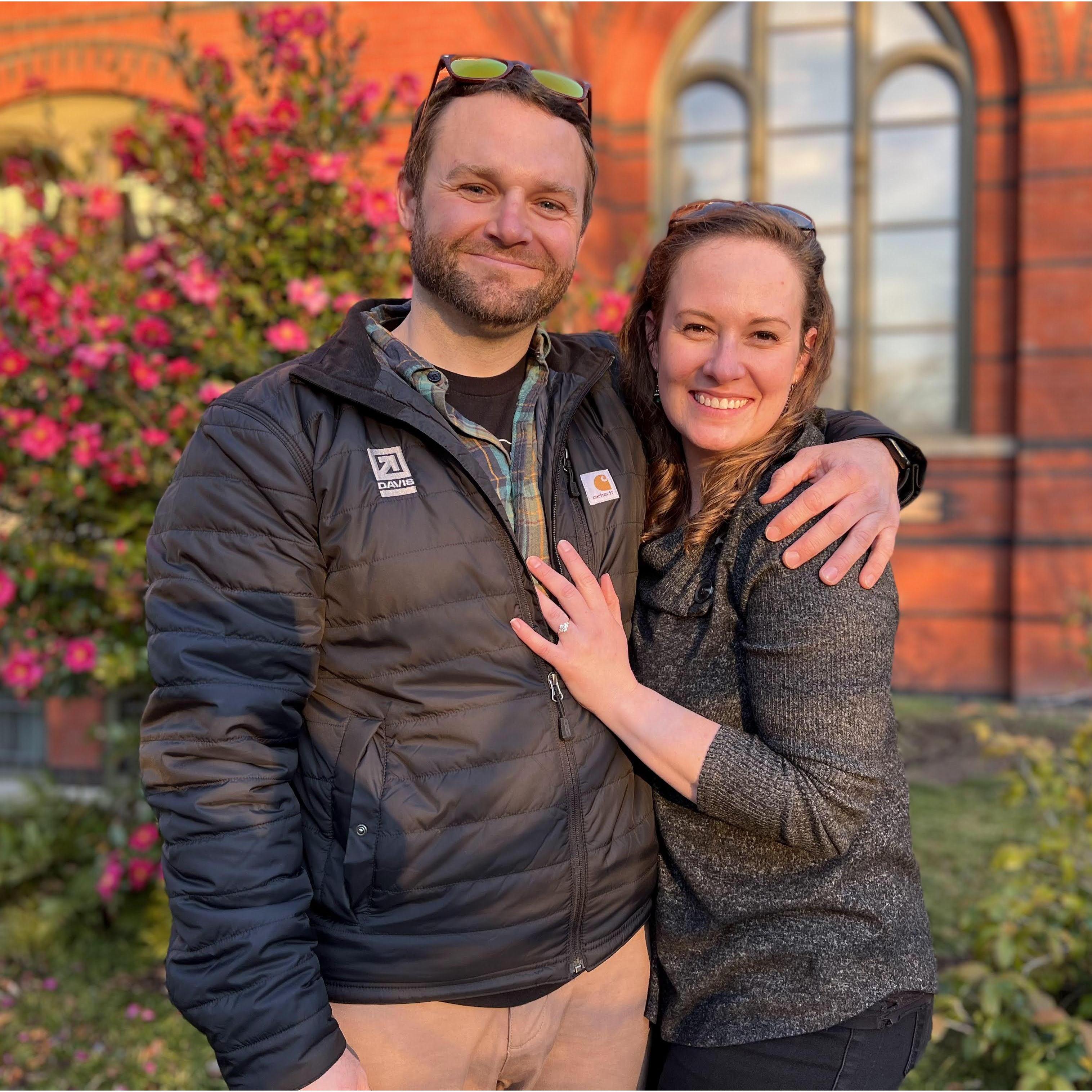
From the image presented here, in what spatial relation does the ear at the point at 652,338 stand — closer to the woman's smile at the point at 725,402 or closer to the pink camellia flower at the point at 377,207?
the woman's smile at the point at 725,402

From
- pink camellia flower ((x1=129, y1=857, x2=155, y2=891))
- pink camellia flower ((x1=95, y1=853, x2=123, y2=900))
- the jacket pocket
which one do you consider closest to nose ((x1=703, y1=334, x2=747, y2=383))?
the jacket pocket

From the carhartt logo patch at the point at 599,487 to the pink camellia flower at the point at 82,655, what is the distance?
268cm

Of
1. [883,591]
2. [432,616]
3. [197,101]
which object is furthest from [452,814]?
[197,101]

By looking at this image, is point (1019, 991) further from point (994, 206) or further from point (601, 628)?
point (994, 206)

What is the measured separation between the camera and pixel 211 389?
3428mm

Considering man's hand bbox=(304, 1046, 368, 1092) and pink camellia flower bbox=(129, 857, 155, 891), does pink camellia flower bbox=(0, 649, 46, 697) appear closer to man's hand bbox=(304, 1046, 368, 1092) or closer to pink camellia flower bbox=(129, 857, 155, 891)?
pink camellia flower bbox=(129, 857, 155, 891)

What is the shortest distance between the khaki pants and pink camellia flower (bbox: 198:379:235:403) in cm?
228

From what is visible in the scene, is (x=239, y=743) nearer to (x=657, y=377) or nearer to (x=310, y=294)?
(x=657, y=377)

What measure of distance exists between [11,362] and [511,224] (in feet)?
8.71

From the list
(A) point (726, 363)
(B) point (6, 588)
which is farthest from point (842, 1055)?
(B) point (6, 588)

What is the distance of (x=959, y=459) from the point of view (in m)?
8.23

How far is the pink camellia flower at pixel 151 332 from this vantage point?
142 inches

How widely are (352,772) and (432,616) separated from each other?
300 mm

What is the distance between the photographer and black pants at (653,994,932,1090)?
5.62 ft
